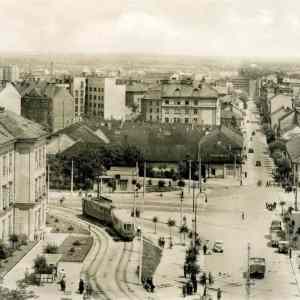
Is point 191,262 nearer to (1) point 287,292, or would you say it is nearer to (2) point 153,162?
(1) point 287,292

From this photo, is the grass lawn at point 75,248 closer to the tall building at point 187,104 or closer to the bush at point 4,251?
the bush at point 4,251

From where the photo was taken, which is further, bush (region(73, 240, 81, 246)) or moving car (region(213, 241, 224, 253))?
bush (region(73, 240, 81, 246))

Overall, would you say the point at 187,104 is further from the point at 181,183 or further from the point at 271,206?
the point at 271,206

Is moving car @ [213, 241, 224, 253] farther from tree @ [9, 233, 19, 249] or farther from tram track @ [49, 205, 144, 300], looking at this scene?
tree @ [9, 233, 19, 249]

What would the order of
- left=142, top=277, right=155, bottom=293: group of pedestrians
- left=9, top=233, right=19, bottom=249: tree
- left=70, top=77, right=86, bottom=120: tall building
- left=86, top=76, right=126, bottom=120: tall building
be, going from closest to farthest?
left=142, top=277, right=155, bottom=293: group of pedestrians, left=9, top=233, right=19, bottom=249: tree, left=70, top=77, right=86, bottom=120: tall building, left=86, top=76, right=126, bottom=120: tall building

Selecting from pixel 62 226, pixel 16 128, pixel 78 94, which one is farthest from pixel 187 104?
pixel 16 128

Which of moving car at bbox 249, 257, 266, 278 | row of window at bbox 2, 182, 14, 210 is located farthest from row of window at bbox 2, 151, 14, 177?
moving car at bbox 249, 257, 266, 278
